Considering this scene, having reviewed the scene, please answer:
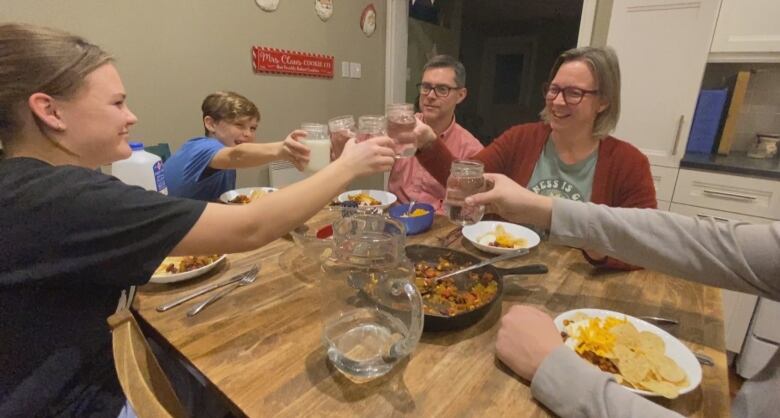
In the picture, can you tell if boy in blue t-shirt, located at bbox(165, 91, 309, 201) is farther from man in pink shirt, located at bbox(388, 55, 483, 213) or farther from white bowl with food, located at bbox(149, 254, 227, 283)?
man in pink shirt, located at bbox(388, 55, 483, 213)

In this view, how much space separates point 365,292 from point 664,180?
227 centimetres

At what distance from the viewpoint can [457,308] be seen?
821 mm

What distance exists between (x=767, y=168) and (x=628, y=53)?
0.93m

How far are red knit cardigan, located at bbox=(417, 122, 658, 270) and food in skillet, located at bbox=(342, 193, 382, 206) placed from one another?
274mm

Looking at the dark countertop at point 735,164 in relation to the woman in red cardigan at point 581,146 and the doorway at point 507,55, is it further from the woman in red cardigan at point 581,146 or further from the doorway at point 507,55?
the doorway at point 507,55

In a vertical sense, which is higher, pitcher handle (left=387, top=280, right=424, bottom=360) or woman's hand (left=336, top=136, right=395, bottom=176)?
woman's hand (left=336, top=136, right=395, bottom=176)

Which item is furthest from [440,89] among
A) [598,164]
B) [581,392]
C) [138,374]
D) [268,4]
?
[138,374]

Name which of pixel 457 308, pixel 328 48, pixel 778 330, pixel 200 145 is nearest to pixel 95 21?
pixel 200 145

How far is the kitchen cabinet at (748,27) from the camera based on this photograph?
2.03 meters

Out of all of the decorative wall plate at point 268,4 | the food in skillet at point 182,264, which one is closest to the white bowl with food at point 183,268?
the food in skillet at point 182,264

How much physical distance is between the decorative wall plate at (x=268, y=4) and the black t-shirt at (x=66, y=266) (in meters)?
2.26

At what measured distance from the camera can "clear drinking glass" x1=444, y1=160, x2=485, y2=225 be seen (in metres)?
1.01

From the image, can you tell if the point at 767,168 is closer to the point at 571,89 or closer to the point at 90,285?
the point at 571,89

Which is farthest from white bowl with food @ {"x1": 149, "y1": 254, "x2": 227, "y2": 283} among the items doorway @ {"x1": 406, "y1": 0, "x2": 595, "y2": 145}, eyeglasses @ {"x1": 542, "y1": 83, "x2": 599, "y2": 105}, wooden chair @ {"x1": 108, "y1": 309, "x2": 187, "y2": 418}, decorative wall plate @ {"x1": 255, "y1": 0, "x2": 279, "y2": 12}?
doorway @ {"x1": 406, "y1": 0, "x2": 595, "y2": 145}
